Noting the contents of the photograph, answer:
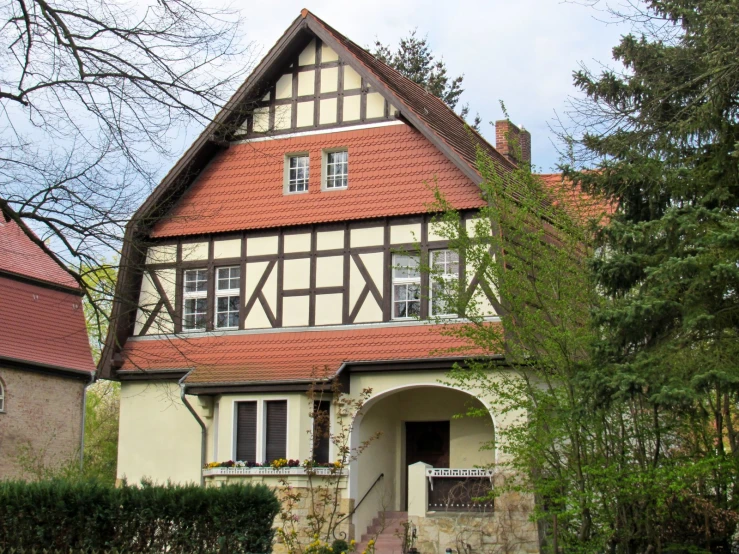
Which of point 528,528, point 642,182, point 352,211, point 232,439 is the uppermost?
point 352,211

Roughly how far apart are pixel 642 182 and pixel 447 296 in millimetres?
3261

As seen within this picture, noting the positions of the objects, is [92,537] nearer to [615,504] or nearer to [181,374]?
[615,504]

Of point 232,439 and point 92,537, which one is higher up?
point 232,439

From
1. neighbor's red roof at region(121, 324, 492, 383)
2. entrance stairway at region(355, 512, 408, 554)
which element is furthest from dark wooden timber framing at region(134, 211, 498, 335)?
entrance stairway at region(355, 512, 408, 554)

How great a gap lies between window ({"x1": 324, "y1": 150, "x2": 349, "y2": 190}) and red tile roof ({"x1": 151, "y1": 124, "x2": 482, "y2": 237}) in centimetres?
33

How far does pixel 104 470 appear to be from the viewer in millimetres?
33062

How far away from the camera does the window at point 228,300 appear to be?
22609 mm

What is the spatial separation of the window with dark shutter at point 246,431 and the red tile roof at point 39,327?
8550mm

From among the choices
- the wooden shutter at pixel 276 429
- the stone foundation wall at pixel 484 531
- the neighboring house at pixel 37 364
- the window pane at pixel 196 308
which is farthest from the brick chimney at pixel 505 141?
the neighboring house at pixel 37 364

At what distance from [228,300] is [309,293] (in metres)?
1.98

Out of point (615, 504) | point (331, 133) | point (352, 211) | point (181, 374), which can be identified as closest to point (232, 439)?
point (181, 374)

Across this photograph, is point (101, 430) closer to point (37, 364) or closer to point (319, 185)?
point (37, 364)

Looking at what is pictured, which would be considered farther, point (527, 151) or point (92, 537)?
point (527, 151)

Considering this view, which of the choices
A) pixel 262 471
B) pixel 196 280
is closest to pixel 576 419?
pixel 262 471
